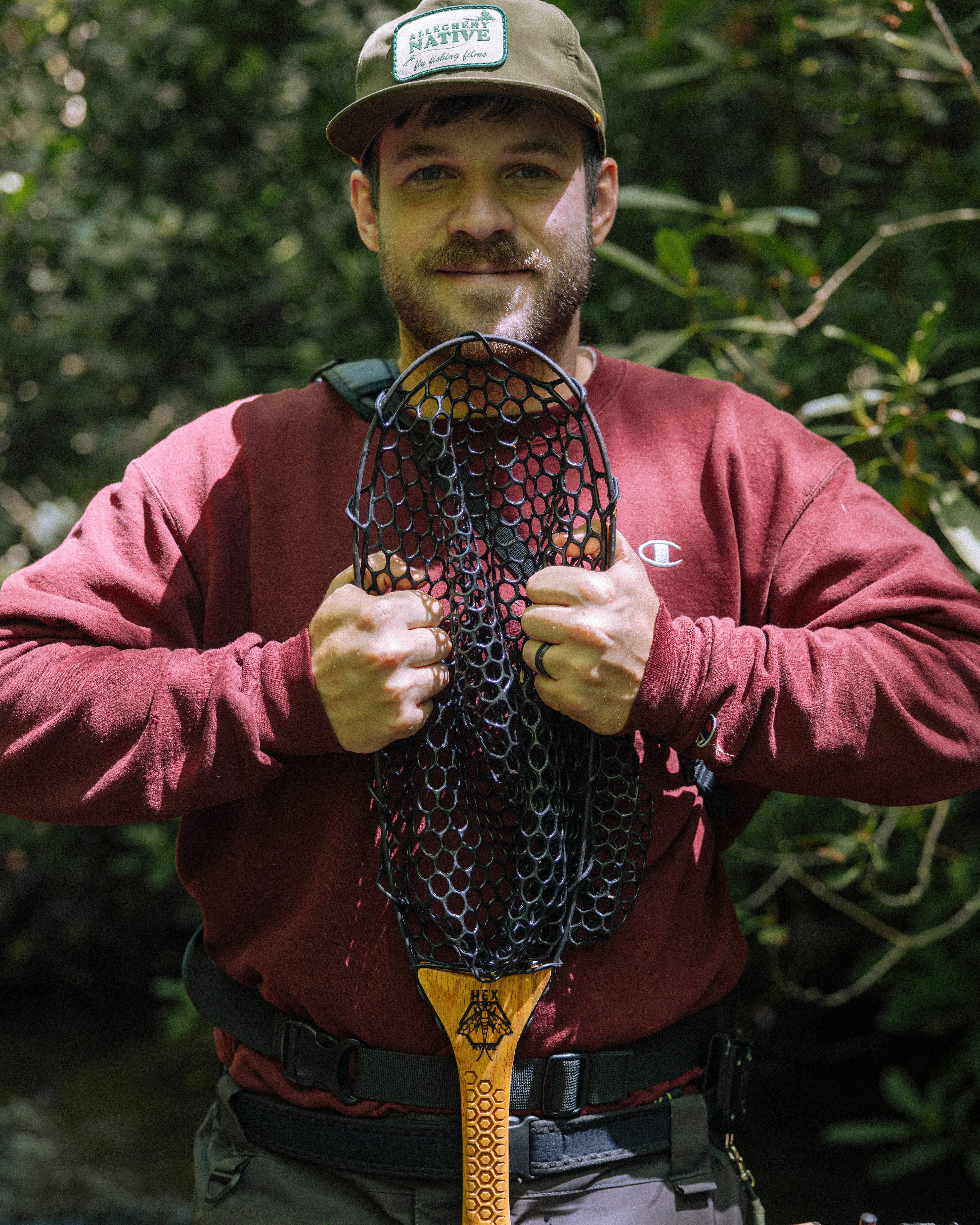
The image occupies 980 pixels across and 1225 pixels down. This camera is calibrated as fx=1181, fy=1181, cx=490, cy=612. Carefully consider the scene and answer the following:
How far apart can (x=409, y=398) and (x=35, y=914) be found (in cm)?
459

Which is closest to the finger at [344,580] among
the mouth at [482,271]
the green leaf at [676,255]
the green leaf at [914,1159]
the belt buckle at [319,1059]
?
the mouth at [482,271]

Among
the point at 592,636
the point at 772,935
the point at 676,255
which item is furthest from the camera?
the point at 772,935

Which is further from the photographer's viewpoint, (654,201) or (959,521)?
(654,201)

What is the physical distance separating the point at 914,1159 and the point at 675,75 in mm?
3012

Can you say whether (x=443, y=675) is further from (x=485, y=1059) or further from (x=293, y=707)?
(x=485, y=1059)

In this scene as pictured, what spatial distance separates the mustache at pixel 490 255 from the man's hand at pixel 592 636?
0.52 m

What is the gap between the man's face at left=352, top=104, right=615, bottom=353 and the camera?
1711 millimetres

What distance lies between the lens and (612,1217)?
5.24 ft

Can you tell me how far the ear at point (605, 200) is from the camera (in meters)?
1.93

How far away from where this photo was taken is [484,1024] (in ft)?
5.02

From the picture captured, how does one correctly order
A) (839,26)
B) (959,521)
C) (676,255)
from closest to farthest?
(959,521), (676,255), (839,26)

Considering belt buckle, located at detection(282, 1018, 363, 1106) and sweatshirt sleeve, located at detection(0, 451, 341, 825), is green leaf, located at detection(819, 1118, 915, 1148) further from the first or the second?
sweatshirt sleeve, located at detection(0, 451, 341, 825)


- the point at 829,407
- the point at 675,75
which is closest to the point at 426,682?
the point at 829,407

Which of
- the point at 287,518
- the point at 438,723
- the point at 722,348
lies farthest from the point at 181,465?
the point at 722,348
